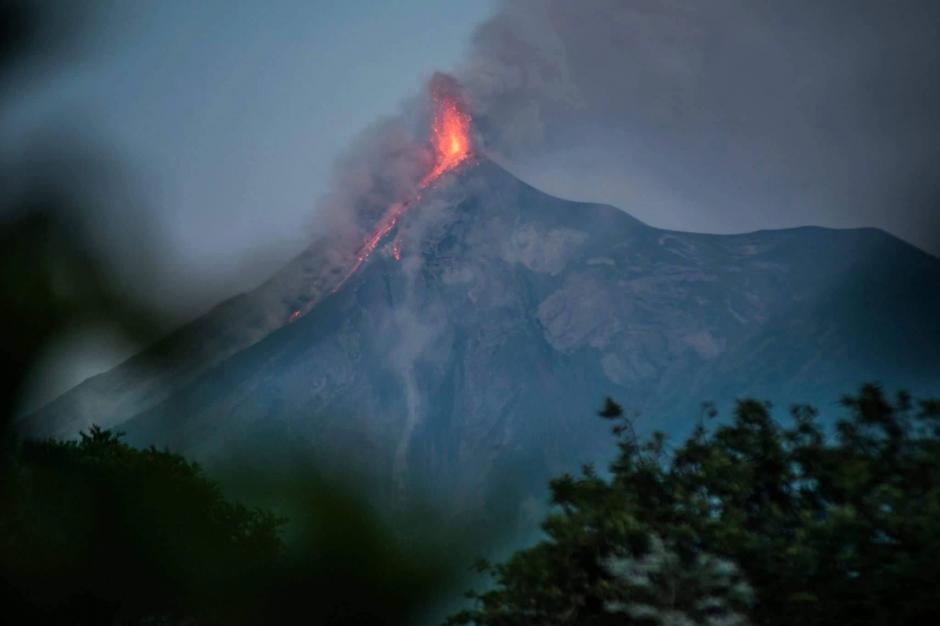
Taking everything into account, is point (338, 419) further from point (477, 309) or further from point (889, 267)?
point (477, 309)

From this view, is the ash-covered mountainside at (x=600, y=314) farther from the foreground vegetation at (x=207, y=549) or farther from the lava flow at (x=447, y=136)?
the foreground vegetation at (x=207, y=549)

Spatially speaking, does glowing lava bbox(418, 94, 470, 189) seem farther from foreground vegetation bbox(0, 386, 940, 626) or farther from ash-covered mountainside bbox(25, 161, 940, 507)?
foreground vegetation bbox(0, 386, 940, 626)

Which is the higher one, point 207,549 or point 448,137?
point 448,137

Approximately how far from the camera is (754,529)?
11016 millimetres

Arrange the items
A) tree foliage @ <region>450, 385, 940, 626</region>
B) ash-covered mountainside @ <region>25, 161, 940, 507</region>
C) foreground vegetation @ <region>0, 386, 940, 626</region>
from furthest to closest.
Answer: ash-covered mountainside @ <region>25, 161, 940, 507</region> → tree foliage @ <region>450, 385, 940, 626</region> → foreground vegetation @ <region>0, 386, 940, 626</region>

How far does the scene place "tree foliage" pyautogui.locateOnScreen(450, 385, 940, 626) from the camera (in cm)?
920

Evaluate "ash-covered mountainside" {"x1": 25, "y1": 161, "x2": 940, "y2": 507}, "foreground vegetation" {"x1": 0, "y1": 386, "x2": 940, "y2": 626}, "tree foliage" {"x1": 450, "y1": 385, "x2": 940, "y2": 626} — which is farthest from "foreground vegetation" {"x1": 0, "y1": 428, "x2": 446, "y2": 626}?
"ash-covered mountainside" {"x1": 25, "y1": 161, "x2": 940, "y2": 507}

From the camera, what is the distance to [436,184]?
107562mm

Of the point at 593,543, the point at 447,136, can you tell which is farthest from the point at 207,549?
the point at 447,136

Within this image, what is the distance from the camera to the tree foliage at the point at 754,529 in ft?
30.2

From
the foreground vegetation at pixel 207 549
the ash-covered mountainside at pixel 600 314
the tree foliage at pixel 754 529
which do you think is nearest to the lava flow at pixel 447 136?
the ash-covered mountainside at pixel 600 314

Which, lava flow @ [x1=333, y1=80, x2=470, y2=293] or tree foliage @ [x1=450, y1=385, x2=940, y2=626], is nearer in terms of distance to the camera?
tree foliage @ [x1=450, y1=385, x2=940, y2=626]

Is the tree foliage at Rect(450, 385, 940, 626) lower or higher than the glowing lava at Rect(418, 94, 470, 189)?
lower

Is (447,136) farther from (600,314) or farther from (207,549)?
(207,549)
